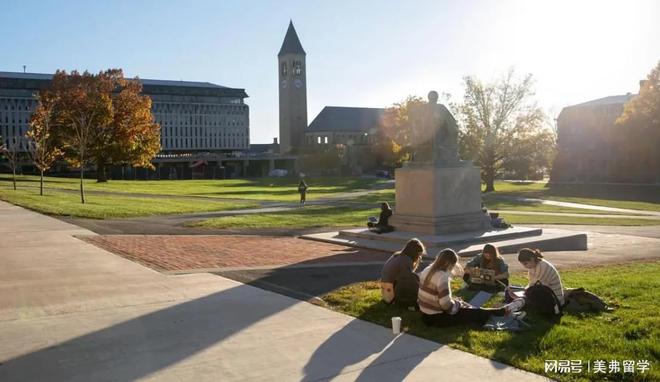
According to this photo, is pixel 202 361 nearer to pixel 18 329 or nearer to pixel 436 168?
pixel 18 329

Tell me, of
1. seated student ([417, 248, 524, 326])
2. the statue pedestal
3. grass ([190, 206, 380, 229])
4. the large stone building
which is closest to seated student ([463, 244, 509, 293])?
seated student ([417, 248, 524, 326])

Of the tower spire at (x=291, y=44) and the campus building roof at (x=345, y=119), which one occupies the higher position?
the tower spire at (x=291, y=44)

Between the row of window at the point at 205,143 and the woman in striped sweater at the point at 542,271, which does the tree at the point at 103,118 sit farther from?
the row of window at the point at 205,143

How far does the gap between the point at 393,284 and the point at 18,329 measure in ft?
15.7

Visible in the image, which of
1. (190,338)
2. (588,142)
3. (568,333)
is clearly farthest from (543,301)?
(588,142)

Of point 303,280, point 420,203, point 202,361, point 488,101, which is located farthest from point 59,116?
point 202,361

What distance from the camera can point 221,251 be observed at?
15289 mm

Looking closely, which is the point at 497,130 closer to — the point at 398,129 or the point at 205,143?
the point at 398,129

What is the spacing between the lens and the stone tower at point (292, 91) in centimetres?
13425

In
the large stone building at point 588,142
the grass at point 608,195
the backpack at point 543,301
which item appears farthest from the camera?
the large stone building at point 588,142

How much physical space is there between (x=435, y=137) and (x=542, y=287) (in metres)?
9.78

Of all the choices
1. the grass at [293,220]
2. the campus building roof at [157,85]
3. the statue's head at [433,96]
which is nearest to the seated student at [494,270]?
the statue's head at [433,96]

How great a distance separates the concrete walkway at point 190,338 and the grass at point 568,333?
0.93ft

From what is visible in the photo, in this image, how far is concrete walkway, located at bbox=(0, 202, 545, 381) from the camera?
6.03 m
